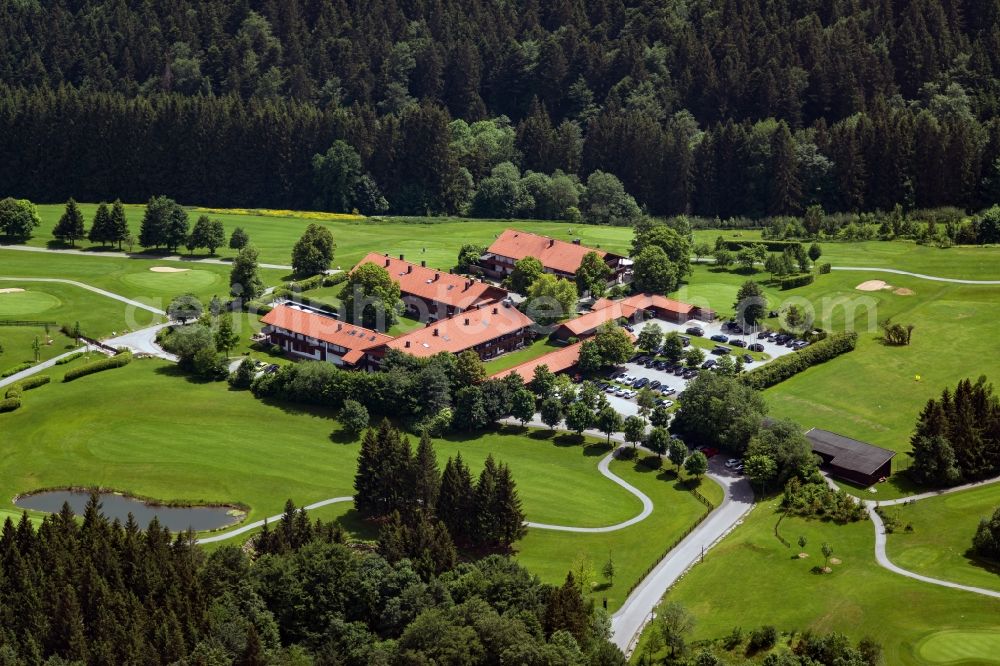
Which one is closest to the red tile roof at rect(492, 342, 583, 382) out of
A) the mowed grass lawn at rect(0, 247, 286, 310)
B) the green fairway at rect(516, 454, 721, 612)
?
the green fairway at rect(516, 454, 721, 612)

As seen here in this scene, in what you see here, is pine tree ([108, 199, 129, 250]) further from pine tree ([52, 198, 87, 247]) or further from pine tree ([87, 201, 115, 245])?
pine tree ([52, 198, 87, 247])

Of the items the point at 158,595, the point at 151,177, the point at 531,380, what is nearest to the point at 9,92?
the point at 151,177

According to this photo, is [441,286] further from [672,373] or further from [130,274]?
[130,274]

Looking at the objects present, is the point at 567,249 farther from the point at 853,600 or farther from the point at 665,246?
the point at 853,600

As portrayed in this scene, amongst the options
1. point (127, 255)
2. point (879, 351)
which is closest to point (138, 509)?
point (127, 255)

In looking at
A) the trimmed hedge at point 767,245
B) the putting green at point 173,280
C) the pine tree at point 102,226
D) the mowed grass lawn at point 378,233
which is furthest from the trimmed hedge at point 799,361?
the pine tree at point 102,226
